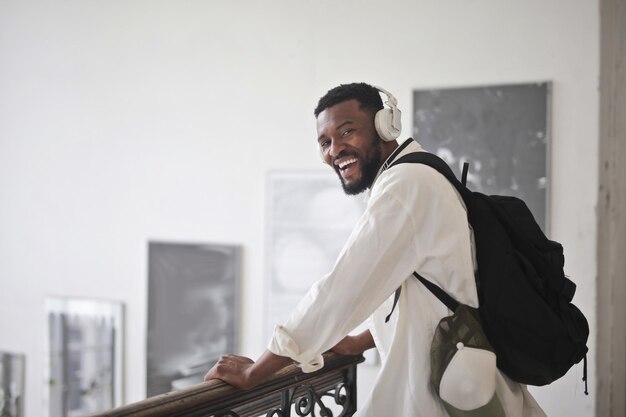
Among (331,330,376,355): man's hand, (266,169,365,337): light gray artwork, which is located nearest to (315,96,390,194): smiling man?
(331,330,376,355): man's hand

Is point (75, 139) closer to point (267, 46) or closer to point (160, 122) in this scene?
point (160, 122)

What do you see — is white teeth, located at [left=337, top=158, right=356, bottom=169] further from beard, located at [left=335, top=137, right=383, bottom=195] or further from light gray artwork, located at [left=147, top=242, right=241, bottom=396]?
light gray artwork, located at [left=147, top=242, right=241, bottom=396]

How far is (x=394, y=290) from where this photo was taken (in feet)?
5.83

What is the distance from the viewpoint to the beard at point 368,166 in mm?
2043

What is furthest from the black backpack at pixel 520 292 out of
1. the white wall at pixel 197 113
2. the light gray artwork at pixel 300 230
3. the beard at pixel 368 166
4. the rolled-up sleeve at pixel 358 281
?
the light gray artwork at pixel 300 230

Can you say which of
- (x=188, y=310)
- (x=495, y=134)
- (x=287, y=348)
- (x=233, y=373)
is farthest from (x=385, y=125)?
(x=188, y=310)

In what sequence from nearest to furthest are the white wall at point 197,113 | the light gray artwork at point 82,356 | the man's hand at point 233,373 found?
1. the man's hand at point 233,373
2. the white wall at point 197,113
3. the light gray artwork at point 82,356

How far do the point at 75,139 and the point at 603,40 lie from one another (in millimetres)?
4213

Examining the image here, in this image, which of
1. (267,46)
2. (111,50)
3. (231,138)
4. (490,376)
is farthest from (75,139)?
(490,376)

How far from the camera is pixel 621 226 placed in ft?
12.3

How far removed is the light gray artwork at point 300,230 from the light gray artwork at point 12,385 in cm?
284

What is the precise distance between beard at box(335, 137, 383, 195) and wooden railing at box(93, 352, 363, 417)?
503 mm

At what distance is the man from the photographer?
172 cm

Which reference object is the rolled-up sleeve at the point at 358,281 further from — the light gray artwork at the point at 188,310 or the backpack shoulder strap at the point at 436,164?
the light gray artwork at the point at 188,310
